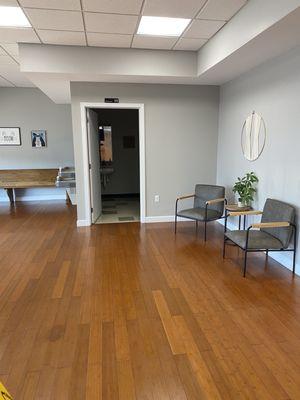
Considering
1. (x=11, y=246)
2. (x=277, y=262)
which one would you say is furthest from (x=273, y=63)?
(x=11, y=246)

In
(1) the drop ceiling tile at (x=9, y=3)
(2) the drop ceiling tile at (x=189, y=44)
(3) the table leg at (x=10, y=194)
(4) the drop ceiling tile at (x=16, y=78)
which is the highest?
(4) the drop ceiling tile at (x=16, y=78)

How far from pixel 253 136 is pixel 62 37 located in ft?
9.23

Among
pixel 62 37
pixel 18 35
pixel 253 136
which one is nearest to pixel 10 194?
pixel 18 35

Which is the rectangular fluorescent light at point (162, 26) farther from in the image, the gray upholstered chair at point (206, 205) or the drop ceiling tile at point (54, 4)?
the gray upholstered chair at point (206, 205)

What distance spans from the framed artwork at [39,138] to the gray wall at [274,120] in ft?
15.5

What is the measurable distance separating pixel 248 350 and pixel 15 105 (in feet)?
23.6

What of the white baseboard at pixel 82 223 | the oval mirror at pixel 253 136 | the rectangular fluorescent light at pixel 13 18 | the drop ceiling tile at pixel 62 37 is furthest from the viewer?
the white baseboard at pixel 82 223

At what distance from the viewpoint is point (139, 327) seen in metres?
2.23

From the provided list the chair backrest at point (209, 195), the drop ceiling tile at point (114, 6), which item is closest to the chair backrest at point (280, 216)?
the chair backrest at point (209, 195)

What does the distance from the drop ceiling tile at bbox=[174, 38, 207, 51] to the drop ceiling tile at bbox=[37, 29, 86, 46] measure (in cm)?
126

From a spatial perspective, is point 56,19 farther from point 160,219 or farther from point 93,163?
point 160,219

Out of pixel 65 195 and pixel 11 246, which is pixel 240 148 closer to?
pixel 11 246

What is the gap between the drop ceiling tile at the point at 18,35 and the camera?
→ 10.8 feet

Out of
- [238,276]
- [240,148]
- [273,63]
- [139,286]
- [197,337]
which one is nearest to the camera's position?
[197,337]
